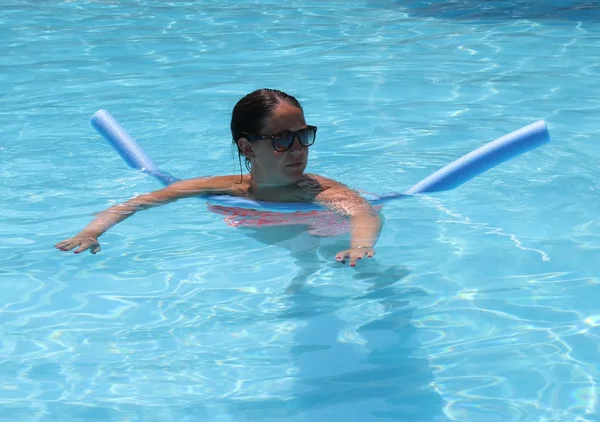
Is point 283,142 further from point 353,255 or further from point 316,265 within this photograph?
point 353,255

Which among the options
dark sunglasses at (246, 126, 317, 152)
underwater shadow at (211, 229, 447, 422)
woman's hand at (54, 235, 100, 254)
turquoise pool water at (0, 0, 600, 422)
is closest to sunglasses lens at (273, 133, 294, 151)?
dark sunglasses at (246, 126, 317, 152)

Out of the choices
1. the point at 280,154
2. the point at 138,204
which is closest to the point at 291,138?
the point at 280,154

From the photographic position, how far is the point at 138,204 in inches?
152

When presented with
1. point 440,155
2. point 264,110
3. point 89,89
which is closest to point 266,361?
point 264,110

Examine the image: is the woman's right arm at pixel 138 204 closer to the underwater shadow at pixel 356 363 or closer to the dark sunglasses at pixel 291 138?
the dark sunglasses at pixel 291 138

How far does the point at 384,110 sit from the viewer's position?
21.0ft

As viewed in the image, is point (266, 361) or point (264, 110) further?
point (264, 110)

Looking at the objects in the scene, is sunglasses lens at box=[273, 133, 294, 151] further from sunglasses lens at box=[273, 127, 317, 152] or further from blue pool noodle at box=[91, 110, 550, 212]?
blue pool noodle at box=[91, 110, 550, 212]

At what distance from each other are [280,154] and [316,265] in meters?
0.45

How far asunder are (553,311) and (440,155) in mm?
2003

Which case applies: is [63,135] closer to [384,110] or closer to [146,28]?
[384,110]

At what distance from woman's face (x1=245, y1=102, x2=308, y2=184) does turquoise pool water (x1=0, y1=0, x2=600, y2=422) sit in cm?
25

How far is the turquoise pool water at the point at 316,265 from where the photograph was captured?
2992 mm

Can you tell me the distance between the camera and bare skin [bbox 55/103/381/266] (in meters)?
3.74
